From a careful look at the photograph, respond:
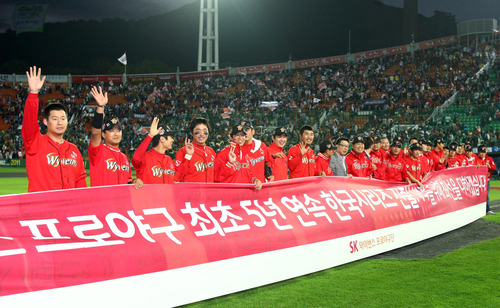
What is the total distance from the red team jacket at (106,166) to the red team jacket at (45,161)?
54 cm

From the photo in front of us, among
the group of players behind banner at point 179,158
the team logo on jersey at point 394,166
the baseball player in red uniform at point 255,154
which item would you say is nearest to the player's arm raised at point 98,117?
the group of players behind banner at point 179,158

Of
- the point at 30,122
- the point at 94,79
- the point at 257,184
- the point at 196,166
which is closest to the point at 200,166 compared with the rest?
the point at 196,166

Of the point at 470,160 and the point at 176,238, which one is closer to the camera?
the point at 176,238

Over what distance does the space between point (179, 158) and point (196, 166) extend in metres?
0.29

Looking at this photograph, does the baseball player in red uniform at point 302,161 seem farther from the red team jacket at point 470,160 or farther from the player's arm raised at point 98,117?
the red team jacket at point 470,160

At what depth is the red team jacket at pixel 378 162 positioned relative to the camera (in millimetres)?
9180

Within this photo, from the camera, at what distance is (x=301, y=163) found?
7.43 metres

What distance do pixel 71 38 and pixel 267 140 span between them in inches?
3347

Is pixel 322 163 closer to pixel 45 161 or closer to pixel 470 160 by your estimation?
pixel 45 161

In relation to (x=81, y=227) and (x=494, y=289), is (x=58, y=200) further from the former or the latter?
(x=494, y=289)

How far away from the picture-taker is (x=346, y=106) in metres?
35.4

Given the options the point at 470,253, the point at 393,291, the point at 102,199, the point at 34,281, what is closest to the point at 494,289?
the point at 393,291

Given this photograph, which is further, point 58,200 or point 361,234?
point 361,234

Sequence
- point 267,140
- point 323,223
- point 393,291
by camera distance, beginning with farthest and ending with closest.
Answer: point 267,140, point 323,223, point 393,291
